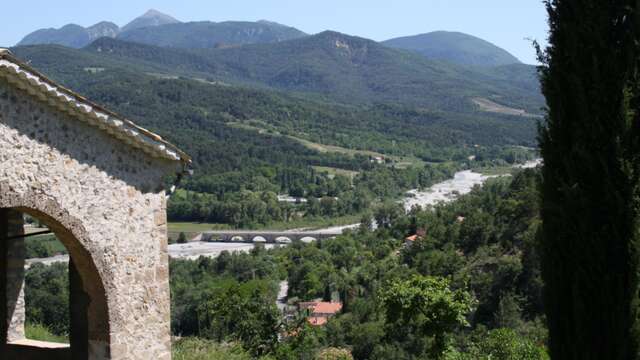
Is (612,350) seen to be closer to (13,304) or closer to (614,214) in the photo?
(614,214)

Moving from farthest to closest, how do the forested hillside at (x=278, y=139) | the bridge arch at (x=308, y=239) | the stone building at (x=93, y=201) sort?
the forested hillside at (x=278, y=139)
the bridge arch at (x=308, y=239)
the stone building at (x=93, y=201)

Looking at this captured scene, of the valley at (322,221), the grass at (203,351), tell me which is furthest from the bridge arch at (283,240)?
the grass at (203,351)

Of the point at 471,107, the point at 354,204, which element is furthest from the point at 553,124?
the point at 471,107

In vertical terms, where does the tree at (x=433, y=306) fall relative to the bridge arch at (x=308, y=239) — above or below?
above

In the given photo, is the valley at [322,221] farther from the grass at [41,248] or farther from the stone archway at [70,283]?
the stone archway at [70,283]

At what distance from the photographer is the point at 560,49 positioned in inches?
320

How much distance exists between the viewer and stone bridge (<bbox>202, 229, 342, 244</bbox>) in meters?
84.7

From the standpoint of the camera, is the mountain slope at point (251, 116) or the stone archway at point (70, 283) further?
the mountain slope at point (251, 116)

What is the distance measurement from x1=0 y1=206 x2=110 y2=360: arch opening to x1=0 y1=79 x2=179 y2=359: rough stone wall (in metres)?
0.02

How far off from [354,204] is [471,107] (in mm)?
102854

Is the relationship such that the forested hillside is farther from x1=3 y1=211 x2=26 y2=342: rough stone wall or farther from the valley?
x1=3 y1=211 x2=26 y2=342: rough stone wall

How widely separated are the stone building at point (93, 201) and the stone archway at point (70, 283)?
0.04ft

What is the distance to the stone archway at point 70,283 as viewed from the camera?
7.39 metres

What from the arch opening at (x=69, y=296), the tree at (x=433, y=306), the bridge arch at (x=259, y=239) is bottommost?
the bridge arch at (x=259, y=239)
